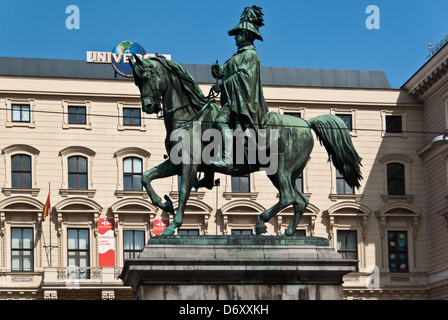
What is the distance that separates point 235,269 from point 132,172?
3802cm

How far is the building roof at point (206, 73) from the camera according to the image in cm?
5653

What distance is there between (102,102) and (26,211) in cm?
642

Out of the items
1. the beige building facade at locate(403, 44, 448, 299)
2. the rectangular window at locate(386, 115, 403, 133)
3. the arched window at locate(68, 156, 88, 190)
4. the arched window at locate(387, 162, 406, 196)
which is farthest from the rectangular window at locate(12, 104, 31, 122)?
the beige building facade at locate(403, 44, 448, 299)

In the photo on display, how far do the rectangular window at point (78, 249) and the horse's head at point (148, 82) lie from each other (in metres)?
36.0

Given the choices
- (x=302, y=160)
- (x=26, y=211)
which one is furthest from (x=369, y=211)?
(x=302, y=160)

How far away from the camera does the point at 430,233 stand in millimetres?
55531

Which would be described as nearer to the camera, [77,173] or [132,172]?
[77,173]

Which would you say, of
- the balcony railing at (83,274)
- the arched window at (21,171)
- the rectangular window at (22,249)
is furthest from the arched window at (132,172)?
the rectangular window at (22,249)

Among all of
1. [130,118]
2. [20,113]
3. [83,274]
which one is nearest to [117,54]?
[130,118]

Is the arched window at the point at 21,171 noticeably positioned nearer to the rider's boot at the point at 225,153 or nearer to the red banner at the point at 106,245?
the red banner at the point at 106,245

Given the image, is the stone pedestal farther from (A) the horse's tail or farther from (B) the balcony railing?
(B) the balcony railing

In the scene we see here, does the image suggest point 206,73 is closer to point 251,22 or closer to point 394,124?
point 394,124

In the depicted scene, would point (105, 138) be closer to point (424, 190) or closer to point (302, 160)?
point (424, 190)

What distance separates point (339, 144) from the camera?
18.2m
